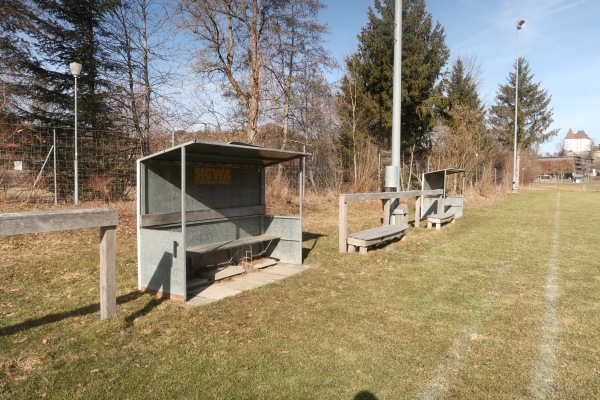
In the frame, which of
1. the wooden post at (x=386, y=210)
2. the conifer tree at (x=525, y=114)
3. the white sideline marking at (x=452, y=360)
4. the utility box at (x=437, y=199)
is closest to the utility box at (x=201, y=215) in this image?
the white sideline marking at (x=452, y=360)

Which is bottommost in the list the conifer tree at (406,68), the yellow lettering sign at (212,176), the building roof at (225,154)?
the yellow lettering sign at (212,176)

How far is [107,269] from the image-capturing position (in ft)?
14.1

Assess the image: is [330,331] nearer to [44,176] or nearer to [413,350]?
[413,350]

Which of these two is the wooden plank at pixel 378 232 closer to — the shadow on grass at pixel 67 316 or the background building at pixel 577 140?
the shadow on grass at pixel 67 316

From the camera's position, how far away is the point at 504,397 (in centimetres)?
302

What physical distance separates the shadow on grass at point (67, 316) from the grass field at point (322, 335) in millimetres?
22

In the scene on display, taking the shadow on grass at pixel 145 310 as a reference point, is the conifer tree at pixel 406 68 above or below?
above

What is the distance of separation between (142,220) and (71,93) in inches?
525

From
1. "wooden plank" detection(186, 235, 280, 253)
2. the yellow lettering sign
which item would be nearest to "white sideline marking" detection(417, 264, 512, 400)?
"wooden plank" detection(186, 235, 280, 253)

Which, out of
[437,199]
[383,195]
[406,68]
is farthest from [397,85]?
[406,68]

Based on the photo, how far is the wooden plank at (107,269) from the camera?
14.0 ft

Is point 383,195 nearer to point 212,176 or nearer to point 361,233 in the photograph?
point 361,233

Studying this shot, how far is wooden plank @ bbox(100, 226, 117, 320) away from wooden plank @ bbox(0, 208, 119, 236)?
16cm

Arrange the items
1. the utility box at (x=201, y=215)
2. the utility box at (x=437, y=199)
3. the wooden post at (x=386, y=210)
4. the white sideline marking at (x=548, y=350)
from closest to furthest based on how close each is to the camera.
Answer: the white sideline marking at (x=548, y=350) < the utility box at (x=201, y=215) < the wooden post at (x=386, y=210) < the utility box at (x=437, y=199)
